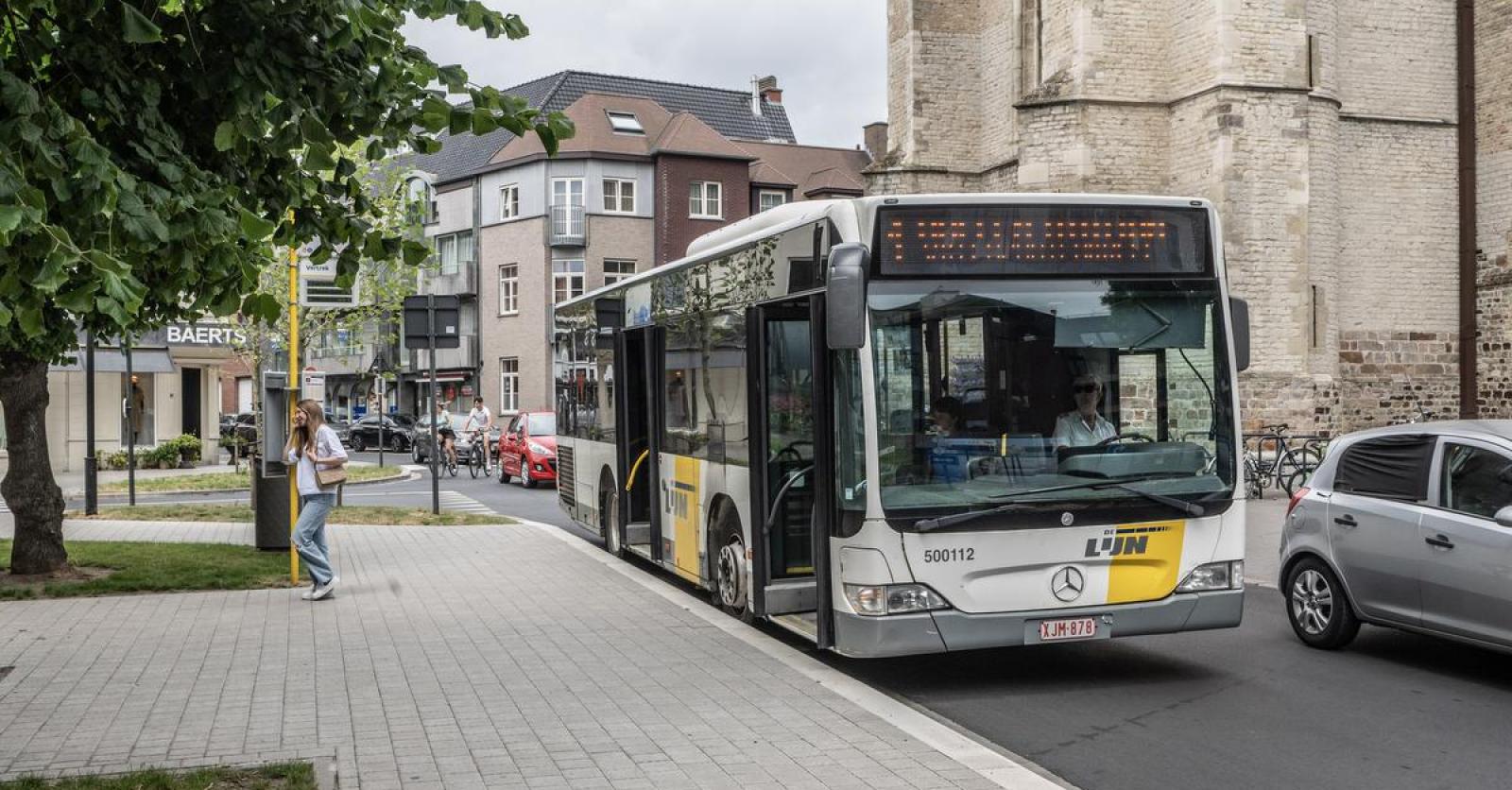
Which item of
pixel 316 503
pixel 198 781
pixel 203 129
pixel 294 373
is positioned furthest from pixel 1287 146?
pixel 198 781

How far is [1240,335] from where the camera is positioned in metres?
8.62

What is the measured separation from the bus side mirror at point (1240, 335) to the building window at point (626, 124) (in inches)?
1906

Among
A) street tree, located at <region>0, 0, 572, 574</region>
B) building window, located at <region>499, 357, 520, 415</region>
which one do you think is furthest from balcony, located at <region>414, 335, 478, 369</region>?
street tree, located at <region>0, 0, 572, 574</region>

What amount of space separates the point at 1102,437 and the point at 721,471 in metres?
3.21

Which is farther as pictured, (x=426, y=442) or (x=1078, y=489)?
(x=426, y=442)

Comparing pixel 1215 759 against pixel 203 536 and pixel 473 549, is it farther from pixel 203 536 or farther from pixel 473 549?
pixel 203 536

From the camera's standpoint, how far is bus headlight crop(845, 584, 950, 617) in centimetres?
791

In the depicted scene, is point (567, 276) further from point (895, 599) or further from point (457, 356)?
point (895, 599)

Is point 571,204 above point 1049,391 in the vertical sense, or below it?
above

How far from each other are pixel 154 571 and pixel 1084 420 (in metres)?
9.55

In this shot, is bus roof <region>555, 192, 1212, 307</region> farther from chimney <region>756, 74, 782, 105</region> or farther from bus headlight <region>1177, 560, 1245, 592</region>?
chimney <region>756, 74, 782, 105</region>

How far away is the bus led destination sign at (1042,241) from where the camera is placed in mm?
8141

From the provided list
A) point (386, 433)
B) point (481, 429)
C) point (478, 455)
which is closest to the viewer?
point (481, 429)

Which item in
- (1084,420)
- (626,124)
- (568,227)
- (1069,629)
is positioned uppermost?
(626,124)
